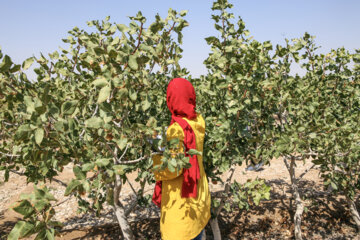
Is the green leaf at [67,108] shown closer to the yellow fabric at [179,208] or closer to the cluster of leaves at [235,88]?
the yellow fabric at [179,208]

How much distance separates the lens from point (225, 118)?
8.66ft

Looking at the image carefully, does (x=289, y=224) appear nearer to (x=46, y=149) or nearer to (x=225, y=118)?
(x=225, y=118)

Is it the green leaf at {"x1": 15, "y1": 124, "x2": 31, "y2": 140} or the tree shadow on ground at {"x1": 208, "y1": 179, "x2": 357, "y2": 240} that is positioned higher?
the green leaf at {"x1": 15, "y1": 124, "x2": 31, "y2": 140}

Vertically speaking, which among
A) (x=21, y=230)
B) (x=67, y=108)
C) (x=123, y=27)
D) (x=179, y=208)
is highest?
(x=123, y=27)

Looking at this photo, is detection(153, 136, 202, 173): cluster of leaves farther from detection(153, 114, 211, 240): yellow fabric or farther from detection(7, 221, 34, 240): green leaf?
detection(7, 221, 34, 240): green leaf

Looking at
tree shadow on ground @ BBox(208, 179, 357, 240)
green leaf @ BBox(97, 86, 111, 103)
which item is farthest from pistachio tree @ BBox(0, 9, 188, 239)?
tree shadow on ground @ BBox(208, 179, 357, 240)

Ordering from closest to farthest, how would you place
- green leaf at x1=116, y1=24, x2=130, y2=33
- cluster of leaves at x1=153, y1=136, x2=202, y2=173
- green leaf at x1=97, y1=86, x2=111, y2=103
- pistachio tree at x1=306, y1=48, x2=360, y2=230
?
1. green leaf at x1=97, y1=86, x2=111, y2=103
2. cluster of leaves at x1=153, y1=136, x2=202, y2=173
3. green leaf at x1=116, y1=24, x2=130, y2=33
4. pistachio tree at x1=306, y1=48, x2=360, y2=230

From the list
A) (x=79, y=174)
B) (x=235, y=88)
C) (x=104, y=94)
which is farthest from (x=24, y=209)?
(x=235, y=88)

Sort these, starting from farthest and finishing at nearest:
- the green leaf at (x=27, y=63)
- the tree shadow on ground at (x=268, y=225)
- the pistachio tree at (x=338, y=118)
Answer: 1. the tree shadow on ground at (x=268, y=225)
2. the pistachio tree at (x=338, y=118)
3. the green leaf at (x=27, y=63)

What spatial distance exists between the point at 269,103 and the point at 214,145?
828 mm

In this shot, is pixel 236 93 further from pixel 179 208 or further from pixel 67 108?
pixel 67 108

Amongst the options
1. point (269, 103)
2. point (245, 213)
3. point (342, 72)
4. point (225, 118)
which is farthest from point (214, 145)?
point (245, 213)

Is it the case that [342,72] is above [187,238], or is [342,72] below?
above

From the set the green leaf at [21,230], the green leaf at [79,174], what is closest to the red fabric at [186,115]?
the green leaf at [79,174]
